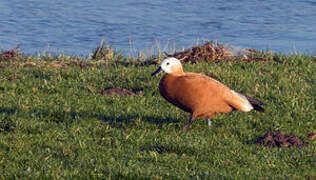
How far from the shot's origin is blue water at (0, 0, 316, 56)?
76.2 ft

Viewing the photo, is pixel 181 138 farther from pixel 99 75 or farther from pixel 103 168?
pixel 99 75

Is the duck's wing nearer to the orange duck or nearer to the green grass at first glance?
the orange duck

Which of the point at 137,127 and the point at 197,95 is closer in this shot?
the point at 197,95

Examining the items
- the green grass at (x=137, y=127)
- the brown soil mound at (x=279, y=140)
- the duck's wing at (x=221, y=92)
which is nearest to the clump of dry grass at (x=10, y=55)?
the green grass at (x=137, y=127)

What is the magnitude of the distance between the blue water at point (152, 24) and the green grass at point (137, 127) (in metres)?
8.22

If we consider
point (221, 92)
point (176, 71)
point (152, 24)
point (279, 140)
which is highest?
point (176, 71)

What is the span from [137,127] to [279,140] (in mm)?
2078

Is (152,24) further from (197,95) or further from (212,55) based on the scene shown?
(197,95)

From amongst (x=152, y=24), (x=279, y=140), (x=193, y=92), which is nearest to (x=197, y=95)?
(x=193, y=92)

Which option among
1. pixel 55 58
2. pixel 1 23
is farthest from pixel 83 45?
pixel 55 58

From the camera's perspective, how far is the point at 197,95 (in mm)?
9727

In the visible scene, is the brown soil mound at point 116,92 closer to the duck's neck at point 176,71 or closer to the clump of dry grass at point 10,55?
the duck's neck at point 176,71

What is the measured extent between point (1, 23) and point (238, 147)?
19252mm

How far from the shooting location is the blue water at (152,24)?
76.2 ft
